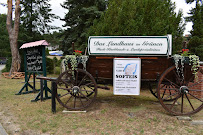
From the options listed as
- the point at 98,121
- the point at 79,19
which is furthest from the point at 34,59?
the point at 79,19

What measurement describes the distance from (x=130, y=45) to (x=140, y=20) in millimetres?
3764

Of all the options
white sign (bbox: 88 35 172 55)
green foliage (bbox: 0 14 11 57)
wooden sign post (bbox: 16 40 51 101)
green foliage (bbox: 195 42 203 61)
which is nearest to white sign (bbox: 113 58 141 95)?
white sign (bbox: 88 35 172 55)

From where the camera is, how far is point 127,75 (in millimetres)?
4660

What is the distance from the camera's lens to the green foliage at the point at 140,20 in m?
7.57

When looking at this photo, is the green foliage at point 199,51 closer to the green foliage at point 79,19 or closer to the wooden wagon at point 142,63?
the wooden wagon at point 142,63

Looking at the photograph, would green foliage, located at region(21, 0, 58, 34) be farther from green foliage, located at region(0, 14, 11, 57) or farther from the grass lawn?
the grass lawn

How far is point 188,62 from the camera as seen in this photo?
4.37 meters

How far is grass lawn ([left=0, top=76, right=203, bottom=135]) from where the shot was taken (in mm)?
3646

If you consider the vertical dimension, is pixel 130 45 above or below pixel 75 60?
above

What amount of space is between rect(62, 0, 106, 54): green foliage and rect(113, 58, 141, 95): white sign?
24.7 feet

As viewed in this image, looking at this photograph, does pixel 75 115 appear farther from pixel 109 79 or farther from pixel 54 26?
pixel 54 26

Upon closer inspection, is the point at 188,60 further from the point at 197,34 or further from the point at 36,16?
the point at 36,16

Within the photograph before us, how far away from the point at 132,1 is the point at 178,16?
272 centimetres

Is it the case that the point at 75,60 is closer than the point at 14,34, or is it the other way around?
the point at 75,60
